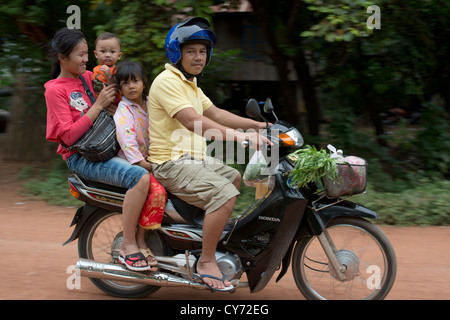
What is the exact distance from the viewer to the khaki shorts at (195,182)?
12.1 ft

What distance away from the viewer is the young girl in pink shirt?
3.81 m

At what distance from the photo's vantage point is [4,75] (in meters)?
8.74

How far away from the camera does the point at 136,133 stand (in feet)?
12.7

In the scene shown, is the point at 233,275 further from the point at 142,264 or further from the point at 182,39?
the point at 182,39

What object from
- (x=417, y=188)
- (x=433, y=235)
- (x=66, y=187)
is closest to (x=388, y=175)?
(x=417, y=188)

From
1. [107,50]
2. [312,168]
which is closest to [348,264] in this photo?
[312,168]

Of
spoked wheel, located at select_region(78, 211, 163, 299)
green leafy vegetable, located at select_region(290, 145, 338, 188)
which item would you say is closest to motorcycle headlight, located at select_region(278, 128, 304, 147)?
green leafy vegetable, located at select_region(290, 145, 338, 188)

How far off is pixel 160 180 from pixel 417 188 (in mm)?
4581

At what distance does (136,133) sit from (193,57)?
680mm

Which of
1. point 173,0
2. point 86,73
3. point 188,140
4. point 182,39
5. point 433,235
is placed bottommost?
point 433,235

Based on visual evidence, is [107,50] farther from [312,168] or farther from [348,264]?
[348,264]

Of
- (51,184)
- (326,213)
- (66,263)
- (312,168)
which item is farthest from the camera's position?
(51,184)

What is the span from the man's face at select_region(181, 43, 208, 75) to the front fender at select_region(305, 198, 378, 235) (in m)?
1.24

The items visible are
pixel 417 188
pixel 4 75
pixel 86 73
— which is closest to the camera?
pixel 86 73
